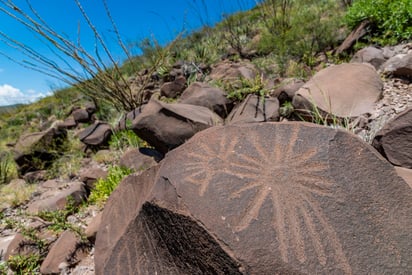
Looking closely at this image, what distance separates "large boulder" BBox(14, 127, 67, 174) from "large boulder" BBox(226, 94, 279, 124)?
3.38m

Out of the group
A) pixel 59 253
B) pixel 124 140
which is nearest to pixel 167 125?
pixel 59 253

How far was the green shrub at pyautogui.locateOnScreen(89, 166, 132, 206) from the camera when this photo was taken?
8.70 ft

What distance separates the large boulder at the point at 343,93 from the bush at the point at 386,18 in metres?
1.42

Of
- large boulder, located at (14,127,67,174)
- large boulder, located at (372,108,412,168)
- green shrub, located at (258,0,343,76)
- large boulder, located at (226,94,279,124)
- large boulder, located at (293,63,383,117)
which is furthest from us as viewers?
green shrub, located at (258,0,343,76)

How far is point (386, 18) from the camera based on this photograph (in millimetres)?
3809

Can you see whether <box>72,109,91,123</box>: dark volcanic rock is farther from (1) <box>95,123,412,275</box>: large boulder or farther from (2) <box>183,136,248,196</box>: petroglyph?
(2) <box>183,136,248,196</box>: petroglyph

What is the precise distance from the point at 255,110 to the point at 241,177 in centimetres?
170

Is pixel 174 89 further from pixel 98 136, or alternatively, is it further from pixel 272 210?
pixel 272 210

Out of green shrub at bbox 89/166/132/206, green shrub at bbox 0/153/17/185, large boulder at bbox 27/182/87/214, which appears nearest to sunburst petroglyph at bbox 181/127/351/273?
green shrub at bbox 89/166/132/206

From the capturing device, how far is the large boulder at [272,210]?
2.96 feet

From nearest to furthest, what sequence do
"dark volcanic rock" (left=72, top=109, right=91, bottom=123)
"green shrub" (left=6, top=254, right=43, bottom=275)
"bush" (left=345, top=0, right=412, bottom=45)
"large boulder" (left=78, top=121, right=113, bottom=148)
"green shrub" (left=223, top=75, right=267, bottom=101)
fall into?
1. "green shrub" (left=6, top=254, right=43, bottom=275)
2. "green shrub" (left=223, top=75, right=267, bottom=101)
3. "bush" (left=345, top=0, right=412, bottom=45)
4. "large boulder" (left=78, top=121, right=113, bottom=148)
5. "dark volcanic rock" (left=72, top=109, right=91, bottom=123)

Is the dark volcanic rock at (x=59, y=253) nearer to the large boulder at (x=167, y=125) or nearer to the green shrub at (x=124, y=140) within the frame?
the large boulder at (x=167, y=125)

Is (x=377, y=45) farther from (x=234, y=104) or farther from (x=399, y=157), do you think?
(x=399, y=157)

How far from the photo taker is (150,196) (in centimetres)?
125
